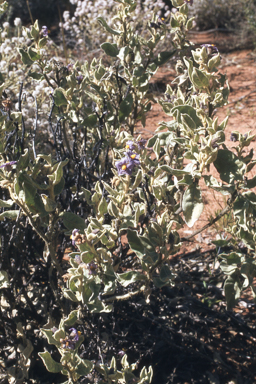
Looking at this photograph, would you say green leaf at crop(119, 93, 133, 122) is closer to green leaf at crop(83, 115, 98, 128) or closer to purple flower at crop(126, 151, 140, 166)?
green leaf at crop(83, 115, 98, 128)

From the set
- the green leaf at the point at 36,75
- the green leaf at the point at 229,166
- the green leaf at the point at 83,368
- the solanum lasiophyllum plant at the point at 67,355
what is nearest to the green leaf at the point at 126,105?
the green leaf at the point at 36,75

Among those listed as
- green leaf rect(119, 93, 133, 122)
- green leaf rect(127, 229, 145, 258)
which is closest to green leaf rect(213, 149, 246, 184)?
green leaf rect(127, 229, 145, 258)

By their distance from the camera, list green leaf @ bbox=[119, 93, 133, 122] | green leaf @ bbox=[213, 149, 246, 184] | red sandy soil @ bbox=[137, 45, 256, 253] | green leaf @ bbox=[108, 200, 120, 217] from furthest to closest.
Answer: red sandy soil @ bbox=[137, 45, 256, 253], green leaf @ bbox=[119, 93, 133, 122], green leaf @ bbox=[108, 200, 120, 217], green leaf @ bbox=[213, 149, 246, 184]

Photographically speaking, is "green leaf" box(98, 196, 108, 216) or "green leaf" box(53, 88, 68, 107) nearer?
"green leaf" box(98, 196, 108, 216)

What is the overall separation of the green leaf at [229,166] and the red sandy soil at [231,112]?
45.7 inches

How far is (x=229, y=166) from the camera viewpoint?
1.20m

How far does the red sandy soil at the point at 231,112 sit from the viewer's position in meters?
2.82

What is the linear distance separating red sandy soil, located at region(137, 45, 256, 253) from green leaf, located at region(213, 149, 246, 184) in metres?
1.16

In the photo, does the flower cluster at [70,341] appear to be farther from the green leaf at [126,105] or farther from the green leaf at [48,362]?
the green leaf at [126,105]

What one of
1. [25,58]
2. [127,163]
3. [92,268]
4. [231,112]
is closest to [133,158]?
[127,163]

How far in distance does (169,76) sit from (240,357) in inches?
205

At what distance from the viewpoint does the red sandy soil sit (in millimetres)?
2820

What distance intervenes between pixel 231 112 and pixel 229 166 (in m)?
3.87

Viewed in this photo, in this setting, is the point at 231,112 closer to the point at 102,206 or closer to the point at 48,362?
the point at 102,206
